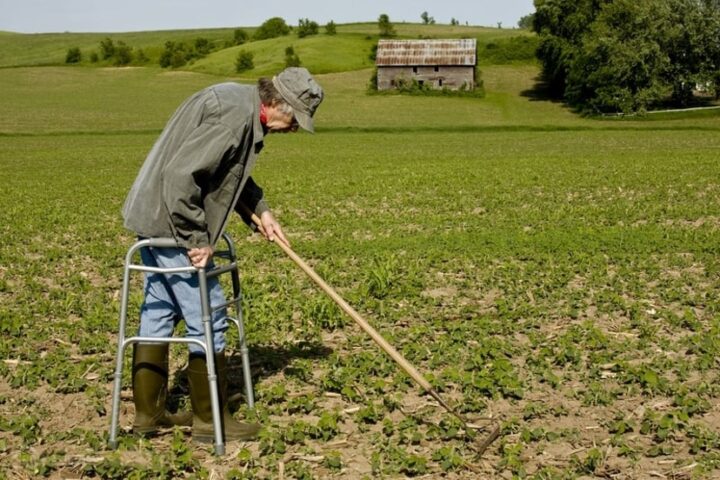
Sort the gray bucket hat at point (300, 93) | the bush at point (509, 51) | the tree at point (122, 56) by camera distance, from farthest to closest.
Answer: the tree at point (122, 56), the bush at point (509, 51), the gray bucket hat at point (300, 93)

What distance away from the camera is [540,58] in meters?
80.8

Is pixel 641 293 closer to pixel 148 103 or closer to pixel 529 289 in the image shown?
pixel 529 289

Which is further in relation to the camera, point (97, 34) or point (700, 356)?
point (97, 34)

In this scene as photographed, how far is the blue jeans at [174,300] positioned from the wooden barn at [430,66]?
7694 cm

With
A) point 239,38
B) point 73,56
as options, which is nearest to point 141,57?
point 73,56

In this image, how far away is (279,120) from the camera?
217 inches

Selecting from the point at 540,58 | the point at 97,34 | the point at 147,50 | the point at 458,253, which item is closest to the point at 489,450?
the point at 458,253

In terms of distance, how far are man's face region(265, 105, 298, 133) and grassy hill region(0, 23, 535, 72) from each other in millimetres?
85088

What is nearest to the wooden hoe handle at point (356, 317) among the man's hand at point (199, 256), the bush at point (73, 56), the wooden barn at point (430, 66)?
the man's hand at point (199, 256)

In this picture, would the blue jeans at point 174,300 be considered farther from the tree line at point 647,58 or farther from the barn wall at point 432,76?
the barn wall at point 432,76

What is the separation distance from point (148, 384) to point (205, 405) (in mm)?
404

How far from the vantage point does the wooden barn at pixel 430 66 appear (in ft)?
268

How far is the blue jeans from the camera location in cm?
569

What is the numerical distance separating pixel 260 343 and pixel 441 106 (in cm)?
6262
